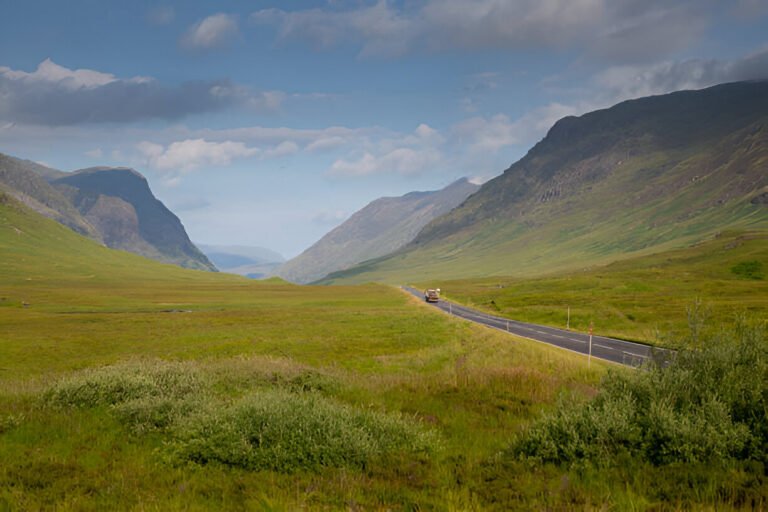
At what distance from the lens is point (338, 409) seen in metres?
9.28

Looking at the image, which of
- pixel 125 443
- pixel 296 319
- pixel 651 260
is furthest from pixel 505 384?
pixel 651 260

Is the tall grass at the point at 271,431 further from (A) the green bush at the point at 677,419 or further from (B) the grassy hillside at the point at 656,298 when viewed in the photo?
(B) the grassy hillside at the point at 656,298

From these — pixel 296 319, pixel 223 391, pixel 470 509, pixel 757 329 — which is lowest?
pixel 296 319

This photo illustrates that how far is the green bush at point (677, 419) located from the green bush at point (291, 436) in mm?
2318

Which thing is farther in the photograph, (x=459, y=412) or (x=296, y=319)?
(x=296, y=319)

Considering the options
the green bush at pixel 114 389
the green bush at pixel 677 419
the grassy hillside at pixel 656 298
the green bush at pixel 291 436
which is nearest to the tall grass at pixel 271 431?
the green bush at pixel 291 436

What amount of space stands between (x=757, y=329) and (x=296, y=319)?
2272 inches

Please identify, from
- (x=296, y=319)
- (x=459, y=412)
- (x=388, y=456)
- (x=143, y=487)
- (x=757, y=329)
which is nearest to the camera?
(x=143, y=487)

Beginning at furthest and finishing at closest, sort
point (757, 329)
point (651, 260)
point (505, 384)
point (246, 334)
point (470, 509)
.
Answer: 1. point (651, 260)
2. point (246, 334)
3. point (505, 384)
4. point (757, 329)
5. point (470, 509)

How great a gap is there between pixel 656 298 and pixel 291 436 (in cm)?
7493

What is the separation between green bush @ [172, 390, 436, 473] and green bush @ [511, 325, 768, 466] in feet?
7.61

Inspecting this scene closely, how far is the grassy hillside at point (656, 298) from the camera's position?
51.2 m

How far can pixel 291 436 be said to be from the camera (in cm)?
840

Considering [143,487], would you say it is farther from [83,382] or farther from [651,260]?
[651,260]
